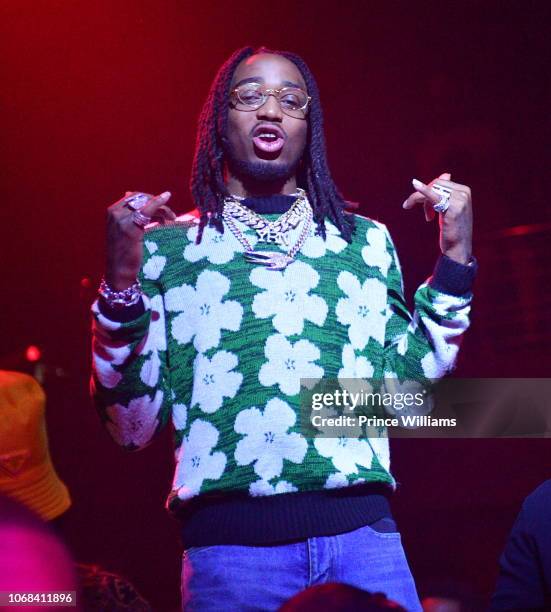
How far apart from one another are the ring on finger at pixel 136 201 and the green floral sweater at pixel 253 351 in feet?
0.73

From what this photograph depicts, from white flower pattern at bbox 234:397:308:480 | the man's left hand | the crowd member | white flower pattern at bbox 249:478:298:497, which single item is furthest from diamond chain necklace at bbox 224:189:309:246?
the crowd member

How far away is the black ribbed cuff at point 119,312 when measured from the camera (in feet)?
6.71

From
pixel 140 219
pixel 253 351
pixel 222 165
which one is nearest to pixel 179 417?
pixel 253 351

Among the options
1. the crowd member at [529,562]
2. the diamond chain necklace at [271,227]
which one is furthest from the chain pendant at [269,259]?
the crowd member at [529,562]

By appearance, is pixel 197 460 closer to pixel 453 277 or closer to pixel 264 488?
pixel 264 488

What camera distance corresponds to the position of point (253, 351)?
6.97ft

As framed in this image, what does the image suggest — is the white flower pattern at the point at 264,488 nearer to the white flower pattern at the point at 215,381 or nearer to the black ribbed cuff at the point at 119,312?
the white flower pattern at the point at 215,381

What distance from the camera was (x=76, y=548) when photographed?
14.0 feet

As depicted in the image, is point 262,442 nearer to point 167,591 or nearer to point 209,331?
point 209,331

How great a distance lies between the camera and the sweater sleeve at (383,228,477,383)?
7.09 ft

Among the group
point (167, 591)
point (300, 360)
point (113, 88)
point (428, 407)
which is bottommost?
point (167, 591)

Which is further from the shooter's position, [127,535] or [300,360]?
[127,535]

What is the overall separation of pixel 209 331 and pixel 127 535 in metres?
2.51

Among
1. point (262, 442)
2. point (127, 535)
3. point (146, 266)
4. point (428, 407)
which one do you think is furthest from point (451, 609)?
point (127, 535)
